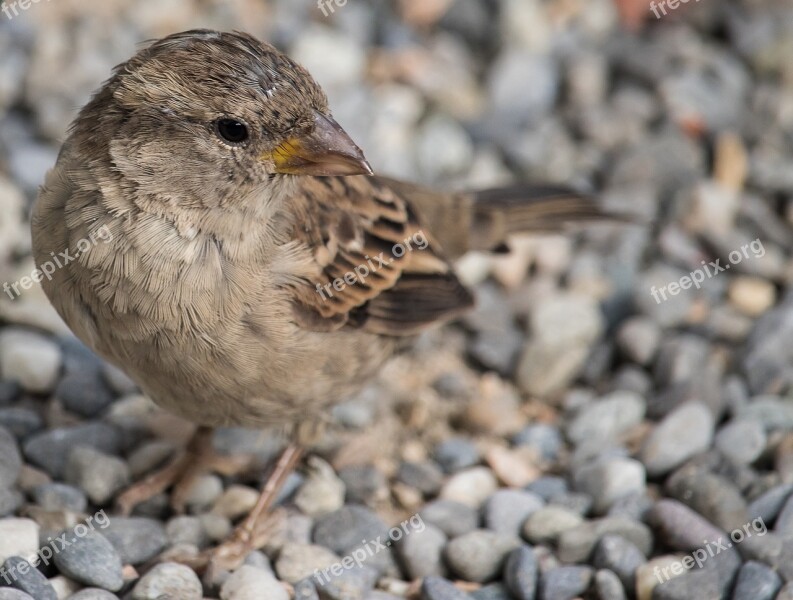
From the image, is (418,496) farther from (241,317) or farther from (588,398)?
(241,317)

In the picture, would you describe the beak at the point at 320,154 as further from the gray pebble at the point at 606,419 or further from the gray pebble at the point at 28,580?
the gray pebble at the point at 606,419

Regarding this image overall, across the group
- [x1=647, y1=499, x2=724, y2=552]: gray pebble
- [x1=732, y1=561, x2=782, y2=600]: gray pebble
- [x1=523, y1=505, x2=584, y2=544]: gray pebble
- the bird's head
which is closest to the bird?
the bird's head

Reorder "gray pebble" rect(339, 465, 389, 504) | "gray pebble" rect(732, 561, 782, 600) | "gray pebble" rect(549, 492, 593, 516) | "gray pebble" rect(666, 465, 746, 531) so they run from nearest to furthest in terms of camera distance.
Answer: "gray pebble" rect(732, 561, 782, 600) < "gray pebble" rect(666, 465, 746, 531) < "gray pebble" rect(549, 492, 593, 516) < "gray pebble" rect(339, 465, 389, 504)

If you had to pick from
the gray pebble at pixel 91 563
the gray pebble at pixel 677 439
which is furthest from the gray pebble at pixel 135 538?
the gray pebble at pixel 677 439

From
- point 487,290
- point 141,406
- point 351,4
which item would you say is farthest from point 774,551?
point 351,4

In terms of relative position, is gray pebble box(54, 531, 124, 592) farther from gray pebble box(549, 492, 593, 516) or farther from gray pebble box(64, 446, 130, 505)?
gray pebble box(549, 492, 593, 516)

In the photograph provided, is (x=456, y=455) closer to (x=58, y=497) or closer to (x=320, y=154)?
(x=58, y=497)
